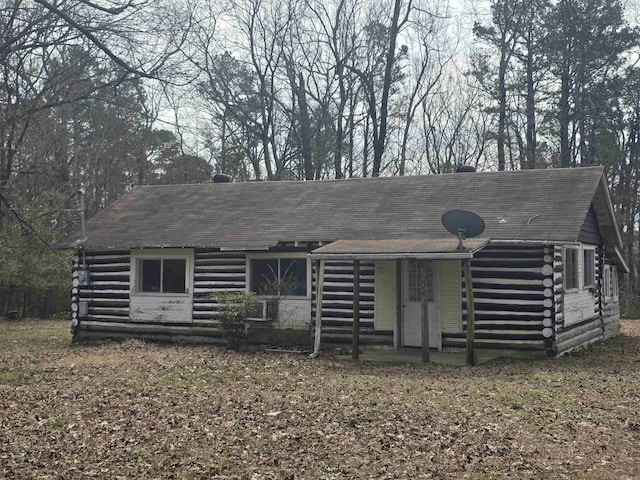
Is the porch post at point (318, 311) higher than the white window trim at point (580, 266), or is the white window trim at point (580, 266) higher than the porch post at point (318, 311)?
the white window trim at point (580, 266)

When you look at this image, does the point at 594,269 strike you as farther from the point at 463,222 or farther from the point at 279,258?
the point at 279,258

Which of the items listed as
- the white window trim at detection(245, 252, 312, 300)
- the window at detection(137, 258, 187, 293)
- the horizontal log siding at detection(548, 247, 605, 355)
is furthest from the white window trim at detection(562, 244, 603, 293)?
the window at detection(137, 258, 187, 293)

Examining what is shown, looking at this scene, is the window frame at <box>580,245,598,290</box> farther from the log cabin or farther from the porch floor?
the porch floor

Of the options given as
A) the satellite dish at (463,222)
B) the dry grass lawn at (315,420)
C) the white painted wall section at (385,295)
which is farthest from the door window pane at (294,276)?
the satellite dish at (463,222)

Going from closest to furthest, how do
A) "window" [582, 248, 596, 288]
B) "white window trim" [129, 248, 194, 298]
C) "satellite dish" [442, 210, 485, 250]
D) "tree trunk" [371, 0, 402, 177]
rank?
"satellite dish" [442, 210, 485, 250]
"white window trim" [129, 248, 194, 298]
"window" [582, 248, 596, 288]
"tree trunk" [371, 0, 402, 177]

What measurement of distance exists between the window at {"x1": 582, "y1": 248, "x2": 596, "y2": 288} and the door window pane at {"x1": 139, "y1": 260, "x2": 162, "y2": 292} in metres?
10.6

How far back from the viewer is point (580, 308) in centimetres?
1691

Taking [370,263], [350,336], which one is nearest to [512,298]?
[370,263]

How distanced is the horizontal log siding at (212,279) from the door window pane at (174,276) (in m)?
0.44

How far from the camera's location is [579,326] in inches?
669

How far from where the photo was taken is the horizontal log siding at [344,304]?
52.7ft

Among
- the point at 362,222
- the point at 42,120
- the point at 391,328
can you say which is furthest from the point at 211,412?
the point at 42,120

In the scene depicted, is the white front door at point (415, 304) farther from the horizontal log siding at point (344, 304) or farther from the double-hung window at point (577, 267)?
the double-hung window at point (577, 267)

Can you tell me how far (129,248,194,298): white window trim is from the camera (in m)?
17.5
